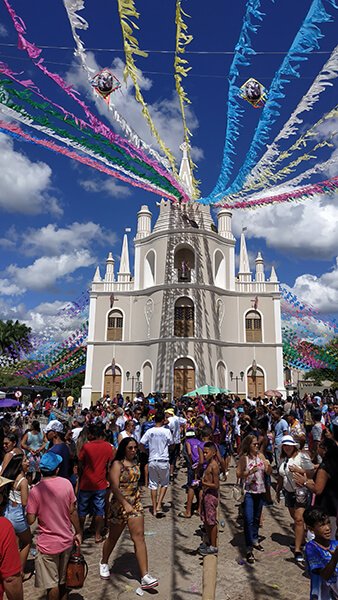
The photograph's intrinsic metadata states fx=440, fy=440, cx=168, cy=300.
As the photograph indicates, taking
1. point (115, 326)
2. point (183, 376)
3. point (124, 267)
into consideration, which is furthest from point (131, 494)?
point (124, 267)

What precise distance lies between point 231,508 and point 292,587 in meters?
3.41

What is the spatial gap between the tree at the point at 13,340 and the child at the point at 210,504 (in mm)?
35281

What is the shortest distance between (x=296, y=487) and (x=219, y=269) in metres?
25.6

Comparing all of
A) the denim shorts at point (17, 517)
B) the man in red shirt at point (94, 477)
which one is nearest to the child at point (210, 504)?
the man in red shirt at point (94, 477)

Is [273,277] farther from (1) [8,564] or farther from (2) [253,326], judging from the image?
(1) [8,564]

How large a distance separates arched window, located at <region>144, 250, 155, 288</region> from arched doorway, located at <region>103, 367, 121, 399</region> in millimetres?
6170

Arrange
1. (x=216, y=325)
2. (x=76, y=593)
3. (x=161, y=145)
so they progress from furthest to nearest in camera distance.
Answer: (x=216, y=325), (x=161, y=145), (x=76, y=593)

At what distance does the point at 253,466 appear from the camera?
6020mm

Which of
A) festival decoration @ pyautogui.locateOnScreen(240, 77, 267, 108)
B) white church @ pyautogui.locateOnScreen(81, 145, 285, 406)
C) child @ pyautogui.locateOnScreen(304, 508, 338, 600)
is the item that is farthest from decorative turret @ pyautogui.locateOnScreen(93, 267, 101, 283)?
child @ pyautogui.locateOnScreen(304, 508, 338, 600)

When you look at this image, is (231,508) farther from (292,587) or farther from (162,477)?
(292,587)

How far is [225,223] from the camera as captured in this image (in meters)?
32.2

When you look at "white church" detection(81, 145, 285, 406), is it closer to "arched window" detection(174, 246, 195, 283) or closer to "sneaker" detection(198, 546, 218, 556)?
"arched window" detection(174, 246, 195, 283)

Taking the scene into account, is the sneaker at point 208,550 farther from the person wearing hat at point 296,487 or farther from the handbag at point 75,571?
the handbag at point 75,571

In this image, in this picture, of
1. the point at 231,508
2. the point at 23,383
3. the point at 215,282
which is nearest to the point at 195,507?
the point at 231,508
